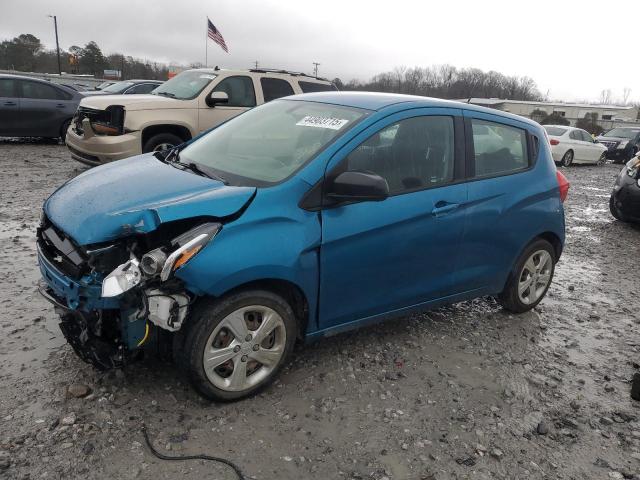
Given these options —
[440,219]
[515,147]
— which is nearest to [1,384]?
[440,219]

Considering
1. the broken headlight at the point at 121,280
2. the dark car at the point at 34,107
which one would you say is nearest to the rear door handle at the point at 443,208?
the broken headlight at the point at 121,280

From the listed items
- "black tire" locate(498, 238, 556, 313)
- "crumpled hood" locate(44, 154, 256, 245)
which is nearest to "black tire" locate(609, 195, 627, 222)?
"black tire" locate(498, 238, 556, 313)

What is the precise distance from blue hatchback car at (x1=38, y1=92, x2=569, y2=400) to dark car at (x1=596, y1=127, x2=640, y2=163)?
2039 cm

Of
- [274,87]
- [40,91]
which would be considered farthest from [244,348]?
[40,91]

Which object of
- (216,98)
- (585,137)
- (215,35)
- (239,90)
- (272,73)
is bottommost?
(585,137)

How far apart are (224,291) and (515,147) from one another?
2.80 meters

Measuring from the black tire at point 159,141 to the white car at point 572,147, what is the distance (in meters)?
13.8

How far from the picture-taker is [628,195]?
26.5 feet

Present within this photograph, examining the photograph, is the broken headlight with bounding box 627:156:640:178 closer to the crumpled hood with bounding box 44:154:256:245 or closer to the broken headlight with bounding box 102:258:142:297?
the crumpled hood with bounding box 44:154:256:245

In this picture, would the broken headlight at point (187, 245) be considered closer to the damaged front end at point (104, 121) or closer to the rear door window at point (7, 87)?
the damaged front end at point (104, 121)

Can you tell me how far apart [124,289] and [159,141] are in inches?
240

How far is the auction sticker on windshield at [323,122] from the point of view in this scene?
11.0 ft

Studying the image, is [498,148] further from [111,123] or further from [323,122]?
[111,123]

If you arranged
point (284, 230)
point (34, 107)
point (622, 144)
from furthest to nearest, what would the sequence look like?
1. point (622, 144)
2. point (34, 107)
3. point (284, 230)
